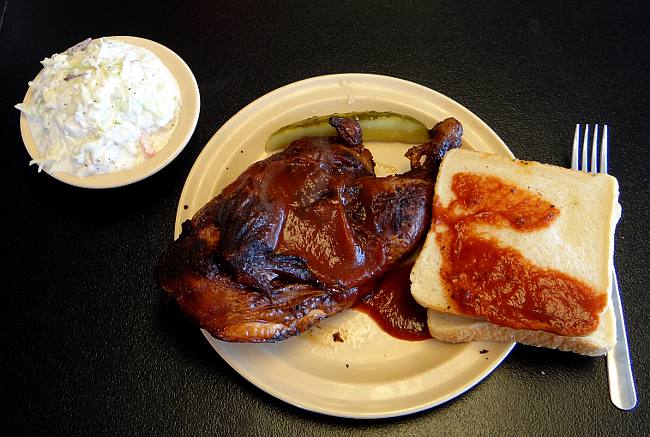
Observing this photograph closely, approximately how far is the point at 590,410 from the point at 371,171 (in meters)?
1.76

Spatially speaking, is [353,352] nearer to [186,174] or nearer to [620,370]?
[620,370]

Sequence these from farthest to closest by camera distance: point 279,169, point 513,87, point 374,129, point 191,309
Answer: point 513,87 → point 374,129 → point 279,169 → point 191,309

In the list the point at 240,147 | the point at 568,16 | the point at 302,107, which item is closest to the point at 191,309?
the point at 240,147

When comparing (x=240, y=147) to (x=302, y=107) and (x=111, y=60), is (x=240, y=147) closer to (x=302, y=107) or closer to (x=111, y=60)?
(x=302, y=107)

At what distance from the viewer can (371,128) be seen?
3135 mm

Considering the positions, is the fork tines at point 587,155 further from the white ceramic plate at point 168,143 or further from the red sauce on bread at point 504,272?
the white ceramic plate at point 168,143

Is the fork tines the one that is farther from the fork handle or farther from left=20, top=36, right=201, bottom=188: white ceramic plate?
left=20, top=36, right=201, bottom=188: white ceramic plate

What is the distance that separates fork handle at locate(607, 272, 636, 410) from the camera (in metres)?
2.69

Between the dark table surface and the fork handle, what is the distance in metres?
0.05

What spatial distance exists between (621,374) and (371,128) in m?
1.97

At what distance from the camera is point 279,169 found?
8.66 ft

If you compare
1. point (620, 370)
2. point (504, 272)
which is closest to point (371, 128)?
point (504, 272)

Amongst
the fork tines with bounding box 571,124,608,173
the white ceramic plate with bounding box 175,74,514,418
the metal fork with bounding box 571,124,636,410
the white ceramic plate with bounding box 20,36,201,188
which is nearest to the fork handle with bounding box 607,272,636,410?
the metal fork with bounding box 571,124,636,410

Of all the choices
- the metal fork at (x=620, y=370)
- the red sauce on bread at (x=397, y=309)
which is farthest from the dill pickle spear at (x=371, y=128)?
the metal fork at (x=620, y=370)
